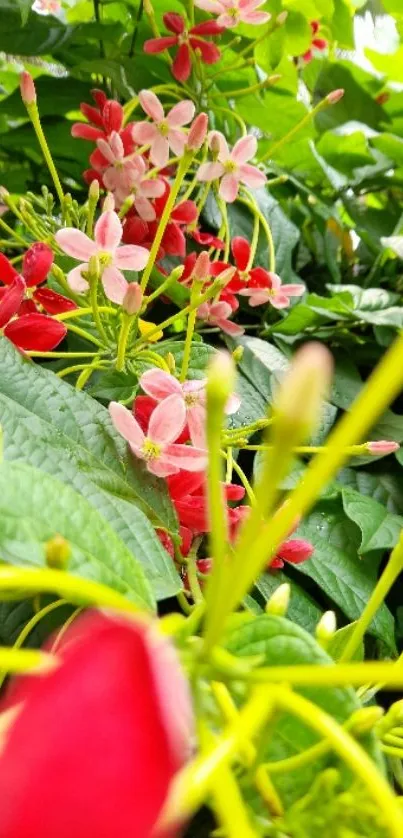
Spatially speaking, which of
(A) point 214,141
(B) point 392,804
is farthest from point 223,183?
(B) point 392,804

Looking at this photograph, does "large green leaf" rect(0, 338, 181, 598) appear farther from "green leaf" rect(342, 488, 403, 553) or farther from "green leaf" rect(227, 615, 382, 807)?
"green leaf" rect(342, 488, 403, 553)

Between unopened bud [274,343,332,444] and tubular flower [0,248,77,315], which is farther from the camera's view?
tubular flower [0,248,77,315]

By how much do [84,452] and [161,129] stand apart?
23 centimetres

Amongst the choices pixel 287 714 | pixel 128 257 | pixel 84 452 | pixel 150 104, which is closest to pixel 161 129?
pixel 150 104

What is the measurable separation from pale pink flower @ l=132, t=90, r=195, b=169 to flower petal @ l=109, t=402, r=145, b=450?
0.21 m

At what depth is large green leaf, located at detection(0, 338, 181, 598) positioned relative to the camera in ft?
0.72

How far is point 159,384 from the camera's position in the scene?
27cm

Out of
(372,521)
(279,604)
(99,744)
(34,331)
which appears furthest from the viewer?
(372,521)

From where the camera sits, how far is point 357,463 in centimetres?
48

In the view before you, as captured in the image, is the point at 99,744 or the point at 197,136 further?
the point at 197,136

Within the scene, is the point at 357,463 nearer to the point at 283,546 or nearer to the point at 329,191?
the point at 283,546

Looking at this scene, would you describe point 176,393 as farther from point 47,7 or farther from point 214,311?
point 47,7

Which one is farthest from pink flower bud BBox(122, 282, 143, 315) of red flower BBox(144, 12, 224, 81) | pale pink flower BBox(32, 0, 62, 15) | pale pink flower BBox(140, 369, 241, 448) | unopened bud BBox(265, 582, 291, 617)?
pale pink flower BBox(32, 0, 62, 15)

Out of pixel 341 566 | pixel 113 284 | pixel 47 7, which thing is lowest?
pixel 341 566
